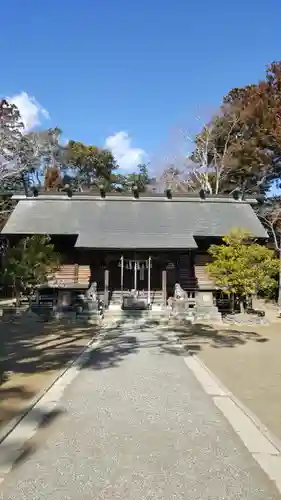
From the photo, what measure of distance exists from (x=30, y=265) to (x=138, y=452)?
46.3ft

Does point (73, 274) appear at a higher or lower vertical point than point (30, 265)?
lower

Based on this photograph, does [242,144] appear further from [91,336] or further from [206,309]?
[91,336]

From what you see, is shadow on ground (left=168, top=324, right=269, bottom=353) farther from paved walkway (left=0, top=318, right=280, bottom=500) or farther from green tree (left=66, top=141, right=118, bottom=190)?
green tree (left=66, top=141, right=118, bottom=190)

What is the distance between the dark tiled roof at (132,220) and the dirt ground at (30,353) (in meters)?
5.68

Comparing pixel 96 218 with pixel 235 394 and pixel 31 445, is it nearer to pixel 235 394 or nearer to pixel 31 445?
pixel 235 394

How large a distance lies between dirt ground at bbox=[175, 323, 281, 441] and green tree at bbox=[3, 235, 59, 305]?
21.7 feet

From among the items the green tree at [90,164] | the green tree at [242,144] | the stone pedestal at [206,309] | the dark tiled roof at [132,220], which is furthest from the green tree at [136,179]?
the stone pedestal at [206,309]

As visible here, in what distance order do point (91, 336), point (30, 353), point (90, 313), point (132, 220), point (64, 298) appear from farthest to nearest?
point (132, 220)
point (64, 298)
point (90, 313)
point (91, 336)
point (30, 353)

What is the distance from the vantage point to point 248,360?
389 inches


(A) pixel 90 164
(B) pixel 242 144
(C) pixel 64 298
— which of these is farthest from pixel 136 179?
(C) pixel 64 298

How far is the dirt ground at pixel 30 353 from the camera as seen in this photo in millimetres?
6555

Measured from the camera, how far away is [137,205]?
995 inches

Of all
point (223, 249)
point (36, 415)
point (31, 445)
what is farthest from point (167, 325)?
point (31, 445)

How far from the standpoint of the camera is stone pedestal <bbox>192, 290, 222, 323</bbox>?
18.0m
